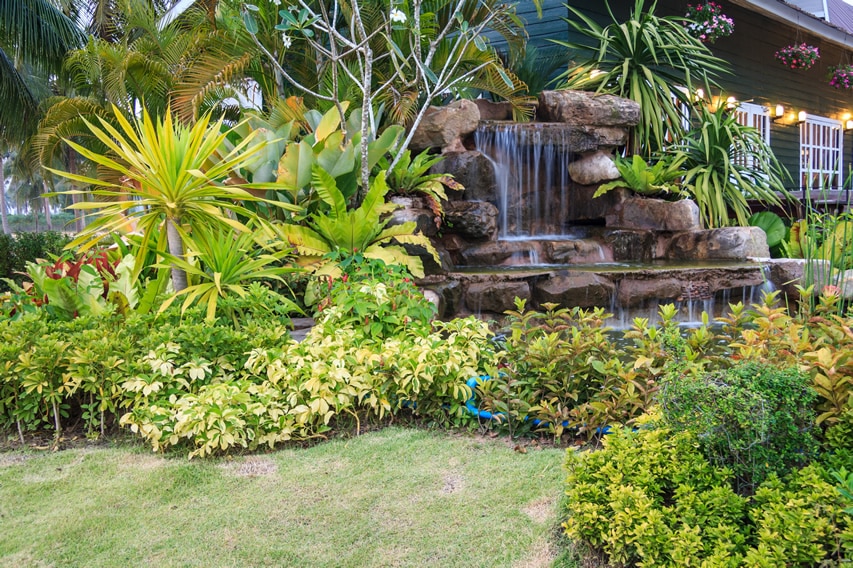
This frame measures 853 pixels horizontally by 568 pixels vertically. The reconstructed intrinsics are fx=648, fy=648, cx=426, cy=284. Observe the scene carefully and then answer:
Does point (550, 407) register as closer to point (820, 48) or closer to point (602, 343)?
point (602, 343)

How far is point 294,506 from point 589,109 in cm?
729

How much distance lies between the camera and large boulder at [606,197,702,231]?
26.7ft

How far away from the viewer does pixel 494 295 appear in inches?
232

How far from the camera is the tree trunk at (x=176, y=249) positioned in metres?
3.98

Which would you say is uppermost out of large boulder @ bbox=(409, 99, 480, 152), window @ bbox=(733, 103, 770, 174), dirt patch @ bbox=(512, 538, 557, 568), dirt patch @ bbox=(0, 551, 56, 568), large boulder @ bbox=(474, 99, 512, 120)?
window @ bbox=(733, 103, 770, 174)

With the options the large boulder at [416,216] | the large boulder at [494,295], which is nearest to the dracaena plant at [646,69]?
the large boulder at [416,216]

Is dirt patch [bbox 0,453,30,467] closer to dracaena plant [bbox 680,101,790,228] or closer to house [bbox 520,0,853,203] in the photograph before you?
dracaena plant [bbox 680,101,790,228]

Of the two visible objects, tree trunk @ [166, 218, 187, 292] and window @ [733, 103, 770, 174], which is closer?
tree trunk @ [166, 218, 187, 292]

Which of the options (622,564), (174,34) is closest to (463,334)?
(622,564)

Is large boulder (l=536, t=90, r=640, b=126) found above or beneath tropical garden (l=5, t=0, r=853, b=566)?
above

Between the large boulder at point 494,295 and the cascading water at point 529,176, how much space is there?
95.0 inches

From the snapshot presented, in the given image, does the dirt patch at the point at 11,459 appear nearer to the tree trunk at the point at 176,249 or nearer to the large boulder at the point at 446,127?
the tree trunk at the point at 176,249

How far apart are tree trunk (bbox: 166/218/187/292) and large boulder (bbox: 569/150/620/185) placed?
5.97 meters

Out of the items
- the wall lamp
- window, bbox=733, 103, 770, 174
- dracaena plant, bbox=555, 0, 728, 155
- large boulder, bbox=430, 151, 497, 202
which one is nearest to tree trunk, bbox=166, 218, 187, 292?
large boulder, bbox=430, 151, 497, 202
